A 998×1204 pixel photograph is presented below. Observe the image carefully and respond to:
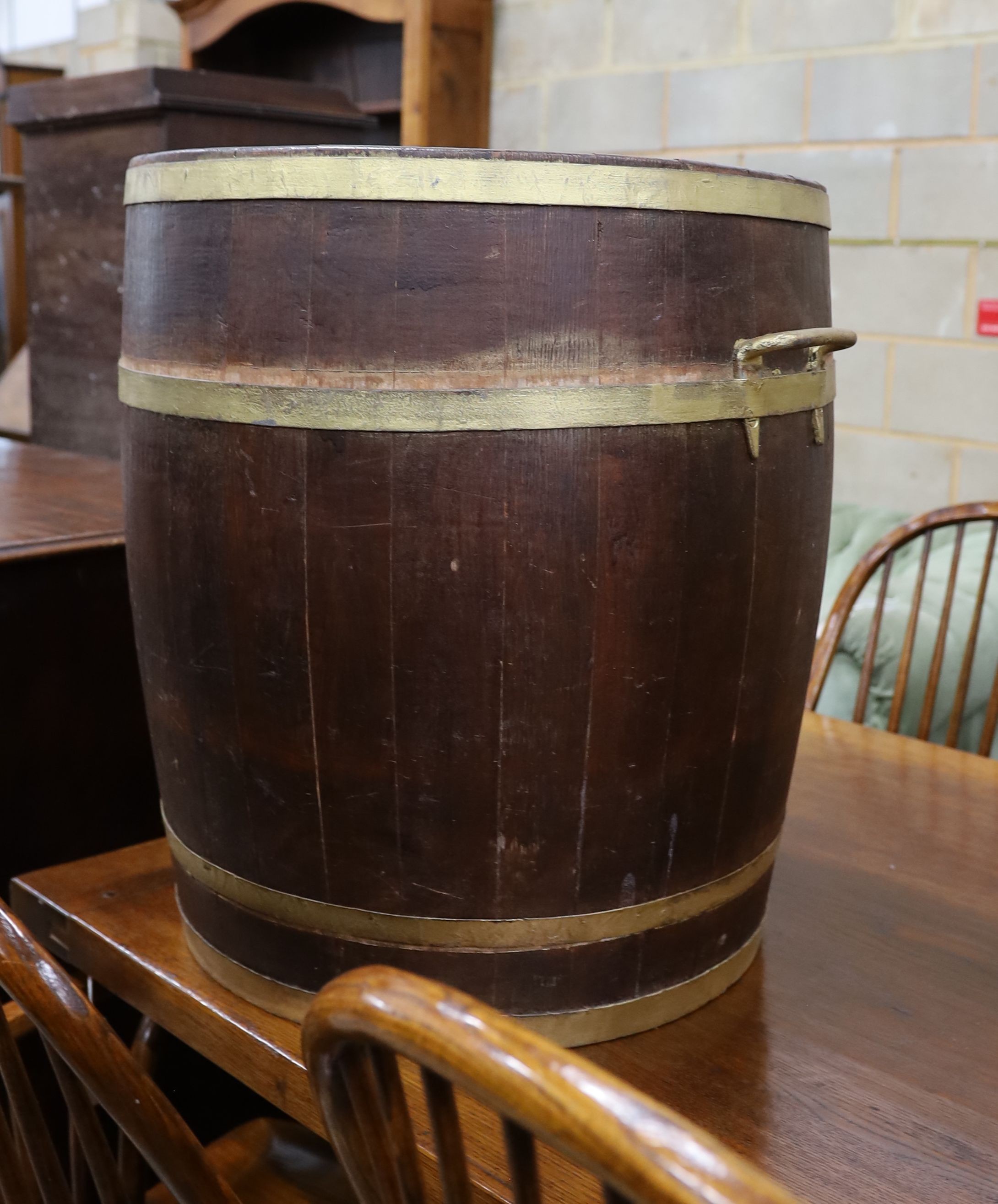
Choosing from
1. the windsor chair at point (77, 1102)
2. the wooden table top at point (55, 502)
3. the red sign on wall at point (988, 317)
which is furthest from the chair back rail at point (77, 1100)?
the red sign on wall at point (988, 317)

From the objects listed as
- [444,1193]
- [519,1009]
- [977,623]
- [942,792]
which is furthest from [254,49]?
[444,1193]

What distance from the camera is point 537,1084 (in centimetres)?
42

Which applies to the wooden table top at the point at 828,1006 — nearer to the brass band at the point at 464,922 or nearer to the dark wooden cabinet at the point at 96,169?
the brass band at the point at 464,922

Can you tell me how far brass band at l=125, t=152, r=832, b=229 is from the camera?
2.53 ft

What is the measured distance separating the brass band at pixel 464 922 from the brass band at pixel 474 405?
0.34 meters

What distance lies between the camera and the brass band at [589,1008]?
906mm

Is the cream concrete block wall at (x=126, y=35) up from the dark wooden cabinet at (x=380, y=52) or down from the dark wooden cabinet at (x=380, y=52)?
up

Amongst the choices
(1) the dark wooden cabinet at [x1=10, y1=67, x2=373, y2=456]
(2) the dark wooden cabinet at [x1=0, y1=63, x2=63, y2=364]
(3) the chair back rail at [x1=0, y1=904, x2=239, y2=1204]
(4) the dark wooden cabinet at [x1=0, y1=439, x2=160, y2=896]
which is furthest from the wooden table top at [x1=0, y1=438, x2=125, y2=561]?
(2) the dark wooden cabinet at [x1=0, y1=63, x2=63, y2=364]

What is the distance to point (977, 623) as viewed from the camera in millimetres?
1624

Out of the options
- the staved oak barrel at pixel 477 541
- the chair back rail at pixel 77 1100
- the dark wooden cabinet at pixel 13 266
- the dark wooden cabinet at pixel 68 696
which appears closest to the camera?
the chair back rail at pixel 77 1100

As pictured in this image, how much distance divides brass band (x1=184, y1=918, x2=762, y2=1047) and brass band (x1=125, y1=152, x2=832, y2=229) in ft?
1.80

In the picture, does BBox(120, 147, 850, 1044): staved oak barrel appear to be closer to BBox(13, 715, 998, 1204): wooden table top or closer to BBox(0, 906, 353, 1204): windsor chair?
BBox(13, 715, 998, 1204): wooden table top

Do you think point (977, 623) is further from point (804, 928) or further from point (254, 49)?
point (254, 49)

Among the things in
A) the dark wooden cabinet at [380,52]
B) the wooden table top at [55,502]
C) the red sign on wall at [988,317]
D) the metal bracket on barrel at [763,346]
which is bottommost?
the wooden table top at [55,502]
